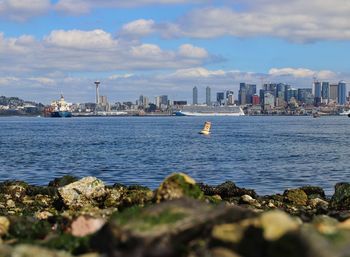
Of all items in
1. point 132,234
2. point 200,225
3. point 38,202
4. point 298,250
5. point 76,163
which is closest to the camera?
point 298,250

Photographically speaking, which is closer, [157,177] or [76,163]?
[157,177]

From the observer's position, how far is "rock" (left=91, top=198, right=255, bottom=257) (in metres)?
11.3

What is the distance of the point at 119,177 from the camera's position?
165 feet

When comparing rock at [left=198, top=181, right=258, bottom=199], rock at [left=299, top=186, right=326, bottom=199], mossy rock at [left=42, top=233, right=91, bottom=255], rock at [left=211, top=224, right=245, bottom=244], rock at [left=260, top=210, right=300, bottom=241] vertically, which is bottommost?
rock at [left=299, top=186, right=326, bottom=199]

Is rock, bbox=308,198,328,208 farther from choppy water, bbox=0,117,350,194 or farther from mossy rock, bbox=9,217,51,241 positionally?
mossy rock, bbox=9,217,51,241

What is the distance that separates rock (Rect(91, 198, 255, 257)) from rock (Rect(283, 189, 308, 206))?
63.3ft

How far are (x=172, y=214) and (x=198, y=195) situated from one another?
4.50 metres

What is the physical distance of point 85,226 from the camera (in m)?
15.1

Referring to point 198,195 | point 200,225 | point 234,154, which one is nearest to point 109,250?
point 200,225

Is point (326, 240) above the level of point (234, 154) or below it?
above

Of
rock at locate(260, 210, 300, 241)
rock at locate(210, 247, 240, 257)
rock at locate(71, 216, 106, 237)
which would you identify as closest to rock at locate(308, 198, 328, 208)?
rock at locate(71, 216, 106, 237)

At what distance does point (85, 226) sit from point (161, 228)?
403 cm

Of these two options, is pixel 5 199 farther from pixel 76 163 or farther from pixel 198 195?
pixel 76 163

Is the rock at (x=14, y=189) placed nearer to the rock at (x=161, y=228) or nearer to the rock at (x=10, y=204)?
the rock at (x=10, y=204)
